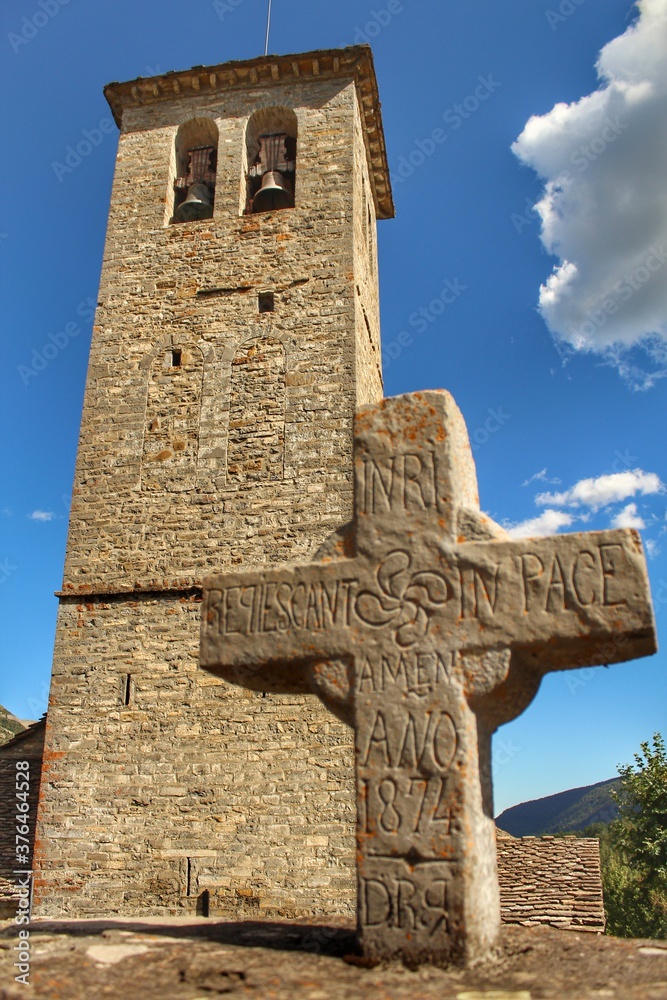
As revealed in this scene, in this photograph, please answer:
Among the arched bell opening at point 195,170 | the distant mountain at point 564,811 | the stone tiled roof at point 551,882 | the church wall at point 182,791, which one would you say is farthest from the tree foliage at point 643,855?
the distant mountain at point 564,811

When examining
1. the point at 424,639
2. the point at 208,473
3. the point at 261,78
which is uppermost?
the point at 261,78

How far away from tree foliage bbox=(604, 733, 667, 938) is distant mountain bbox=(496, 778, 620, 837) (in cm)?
5574

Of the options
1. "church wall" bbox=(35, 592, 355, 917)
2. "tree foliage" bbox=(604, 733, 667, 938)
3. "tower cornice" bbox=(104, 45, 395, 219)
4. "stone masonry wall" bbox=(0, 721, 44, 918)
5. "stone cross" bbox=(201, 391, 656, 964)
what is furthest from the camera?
"tree foliage" bbox=(604, 733, 667, 938)

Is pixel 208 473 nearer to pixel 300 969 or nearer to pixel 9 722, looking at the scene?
pixel 300 969

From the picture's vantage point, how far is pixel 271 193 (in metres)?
11.6

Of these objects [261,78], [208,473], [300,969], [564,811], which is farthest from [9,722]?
[564,811]

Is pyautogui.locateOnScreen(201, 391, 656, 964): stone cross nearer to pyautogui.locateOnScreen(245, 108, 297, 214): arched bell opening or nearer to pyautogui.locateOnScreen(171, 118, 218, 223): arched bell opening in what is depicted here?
pyautogui.locateOnScreen(245, 108, 297, 214): arched bell opening

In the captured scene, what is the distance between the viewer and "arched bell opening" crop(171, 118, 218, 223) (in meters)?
11.9

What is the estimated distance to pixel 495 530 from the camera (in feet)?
10.5

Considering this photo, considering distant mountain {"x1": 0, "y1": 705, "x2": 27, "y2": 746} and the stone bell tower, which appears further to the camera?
distant mountain {"x1": 0, "y1": 705, "x2": 27, "y2": 746}

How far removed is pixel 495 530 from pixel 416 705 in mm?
768

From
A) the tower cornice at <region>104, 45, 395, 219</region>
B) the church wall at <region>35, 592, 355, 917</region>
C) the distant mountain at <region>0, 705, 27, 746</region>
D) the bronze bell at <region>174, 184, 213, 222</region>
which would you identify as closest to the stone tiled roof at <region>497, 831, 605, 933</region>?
the church wall at <region>35, 592, 355, 917</region>

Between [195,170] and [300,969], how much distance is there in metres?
12.0

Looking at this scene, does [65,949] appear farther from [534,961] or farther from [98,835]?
[98,835]
